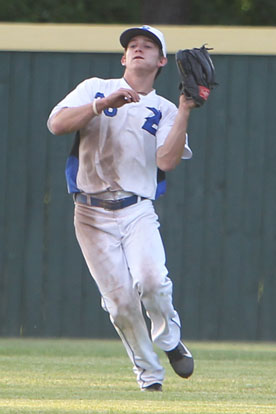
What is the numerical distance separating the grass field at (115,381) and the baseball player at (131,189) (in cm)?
33

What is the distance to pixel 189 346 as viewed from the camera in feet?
35.9

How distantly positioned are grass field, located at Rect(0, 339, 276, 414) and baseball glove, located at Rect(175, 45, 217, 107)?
166 centimetres

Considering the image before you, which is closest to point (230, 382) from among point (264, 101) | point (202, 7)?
point (264, 101)

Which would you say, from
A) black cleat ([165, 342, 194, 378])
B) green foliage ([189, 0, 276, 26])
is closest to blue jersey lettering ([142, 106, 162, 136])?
black cleat ([165, 342, 194, 378])

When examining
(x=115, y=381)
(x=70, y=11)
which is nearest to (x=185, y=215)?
(x=115, y=381)

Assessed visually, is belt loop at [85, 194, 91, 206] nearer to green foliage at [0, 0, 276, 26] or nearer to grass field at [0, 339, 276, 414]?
grass field at [0, 339, 276, 414]

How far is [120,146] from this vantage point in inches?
272

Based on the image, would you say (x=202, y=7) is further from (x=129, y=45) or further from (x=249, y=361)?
(x=129, y=45)

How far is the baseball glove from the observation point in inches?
265

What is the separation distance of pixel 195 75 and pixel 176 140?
394 mm

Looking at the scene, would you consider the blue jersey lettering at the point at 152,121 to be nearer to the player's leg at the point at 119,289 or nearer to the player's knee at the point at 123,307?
the player's leg at the point at 119,289

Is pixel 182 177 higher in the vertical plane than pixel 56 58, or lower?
lower

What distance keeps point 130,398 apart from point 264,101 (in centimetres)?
544

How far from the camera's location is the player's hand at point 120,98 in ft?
21.1
